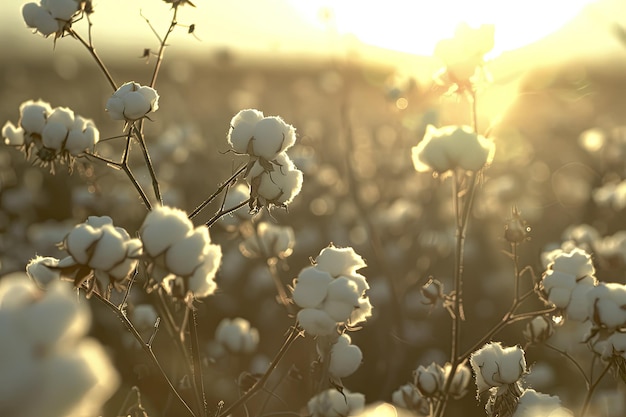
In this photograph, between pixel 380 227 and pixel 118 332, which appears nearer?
pixel 118 332

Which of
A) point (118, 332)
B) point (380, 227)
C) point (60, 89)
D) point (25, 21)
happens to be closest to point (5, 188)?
point (118, 332)

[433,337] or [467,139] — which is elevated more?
[467,139]

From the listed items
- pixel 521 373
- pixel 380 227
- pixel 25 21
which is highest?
pixel 25 21

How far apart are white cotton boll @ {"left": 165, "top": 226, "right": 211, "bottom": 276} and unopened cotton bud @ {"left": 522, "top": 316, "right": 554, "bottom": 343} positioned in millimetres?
1849

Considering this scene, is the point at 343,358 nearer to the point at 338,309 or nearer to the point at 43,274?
the point at 338,309

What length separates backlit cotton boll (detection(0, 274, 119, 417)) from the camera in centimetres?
117

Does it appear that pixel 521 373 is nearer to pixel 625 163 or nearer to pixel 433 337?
pixel 433 337

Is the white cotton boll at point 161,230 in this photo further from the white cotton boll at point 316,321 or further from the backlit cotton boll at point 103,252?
the white cotton boll at point 316,321

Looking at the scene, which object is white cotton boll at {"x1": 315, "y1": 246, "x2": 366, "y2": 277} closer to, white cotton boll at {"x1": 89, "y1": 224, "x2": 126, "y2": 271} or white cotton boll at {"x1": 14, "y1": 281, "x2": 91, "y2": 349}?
white cotton boll at {"x1": 89, "y1": 224, "x2": 126, "y2": 271}

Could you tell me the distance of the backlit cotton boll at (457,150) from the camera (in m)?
3.13

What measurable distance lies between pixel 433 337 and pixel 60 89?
2532 cm

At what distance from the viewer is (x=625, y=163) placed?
9.23 m

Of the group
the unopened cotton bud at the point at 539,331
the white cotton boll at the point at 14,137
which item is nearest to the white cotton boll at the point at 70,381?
the white cotton boll at the point at 14,137

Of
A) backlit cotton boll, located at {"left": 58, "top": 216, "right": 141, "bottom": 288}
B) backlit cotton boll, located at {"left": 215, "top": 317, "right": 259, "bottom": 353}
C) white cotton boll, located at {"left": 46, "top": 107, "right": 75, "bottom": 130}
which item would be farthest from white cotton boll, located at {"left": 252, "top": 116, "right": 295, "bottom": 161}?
backlit cotton boll, located at {"left": 215, "top": 317, "right": 259, "bottom": 353}
